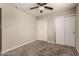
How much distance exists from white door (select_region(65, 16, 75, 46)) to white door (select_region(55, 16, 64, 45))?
0.72 ft

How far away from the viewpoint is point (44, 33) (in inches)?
185

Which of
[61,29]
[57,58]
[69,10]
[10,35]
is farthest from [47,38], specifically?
[57,58]

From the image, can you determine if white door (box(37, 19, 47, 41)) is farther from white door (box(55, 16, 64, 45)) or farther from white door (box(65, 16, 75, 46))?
white door (box(65, 16, 75, 46))

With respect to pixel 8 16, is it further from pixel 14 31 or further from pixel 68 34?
pixel 68 34

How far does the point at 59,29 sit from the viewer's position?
367cm

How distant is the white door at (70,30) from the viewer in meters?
3.21

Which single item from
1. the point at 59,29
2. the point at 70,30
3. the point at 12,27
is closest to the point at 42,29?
the point at 59,29

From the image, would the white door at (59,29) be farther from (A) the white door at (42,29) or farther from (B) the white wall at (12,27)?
(B) the white wall at (12,27)

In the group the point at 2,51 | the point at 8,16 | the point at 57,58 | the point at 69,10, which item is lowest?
the point at 2,51

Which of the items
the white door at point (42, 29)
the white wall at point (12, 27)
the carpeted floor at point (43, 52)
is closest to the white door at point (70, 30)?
the carpeted floor at point (43, 52)

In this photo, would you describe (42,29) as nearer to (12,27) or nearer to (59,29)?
(59,29)

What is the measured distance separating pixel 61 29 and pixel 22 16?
2.31m

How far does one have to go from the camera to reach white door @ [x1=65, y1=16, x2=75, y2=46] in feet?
10.5

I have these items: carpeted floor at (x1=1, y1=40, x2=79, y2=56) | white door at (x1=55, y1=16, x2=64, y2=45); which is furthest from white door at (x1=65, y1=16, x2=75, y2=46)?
carpeted floor at (x1=1, y1=40, x2=79, y2=56)
